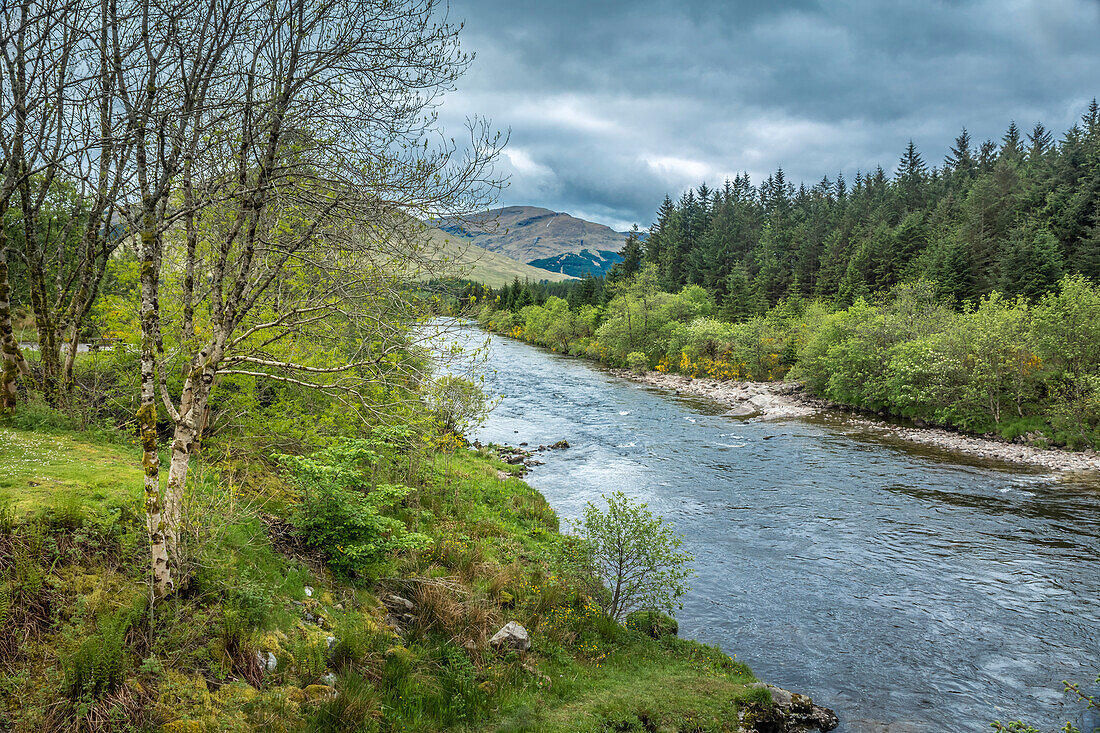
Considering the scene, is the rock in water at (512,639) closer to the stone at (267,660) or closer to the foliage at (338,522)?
the foliage at (338,522)

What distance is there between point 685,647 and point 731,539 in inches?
272

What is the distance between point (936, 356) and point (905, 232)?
1499 inches

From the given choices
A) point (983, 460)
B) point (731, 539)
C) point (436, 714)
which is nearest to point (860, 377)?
point (983, 460)

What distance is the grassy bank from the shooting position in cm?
540

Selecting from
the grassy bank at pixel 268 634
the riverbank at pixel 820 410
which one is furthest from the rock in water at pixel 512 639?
the riverbank at pixel 820 410

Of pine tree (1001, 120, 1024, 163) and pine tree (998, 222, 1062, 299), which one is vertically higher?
pine tree (1001, 120, 1024, 163)

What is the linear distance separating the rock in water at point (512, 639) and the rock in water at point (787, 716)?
12.3 feet

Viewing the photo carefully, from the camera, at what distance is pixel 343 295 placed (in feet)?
24.5

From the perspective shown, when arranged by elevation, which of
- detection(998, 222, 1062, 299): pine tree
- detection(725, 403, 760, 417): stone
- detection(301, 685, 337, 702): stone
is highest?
detection(998, 222, 1062, 299): pine tree

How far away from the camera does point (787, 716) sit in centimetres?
892

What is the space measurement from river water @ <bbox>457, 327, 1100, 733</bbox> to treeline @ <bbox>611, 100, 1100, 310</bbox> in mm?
35524

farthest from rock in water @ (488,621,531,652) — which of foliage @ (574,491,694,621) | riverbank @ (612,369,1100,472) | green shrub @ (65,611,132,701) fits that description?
riverbank @ (612,369,1100,472)

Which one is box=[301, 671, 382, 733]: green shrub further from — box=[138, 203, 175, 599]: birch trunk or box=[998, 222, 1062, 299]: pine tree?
box=[998, 222, 1062, 299]: pine tree

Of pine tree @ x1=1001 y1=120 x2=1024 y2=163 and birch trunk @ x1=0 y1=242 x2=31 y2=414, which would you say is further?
pine tree @ x1=1001 y1=120 x2=1024 y2=163
